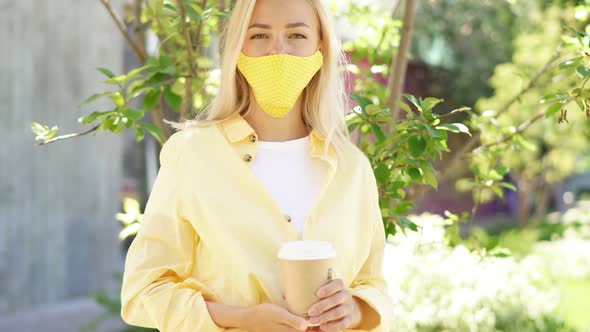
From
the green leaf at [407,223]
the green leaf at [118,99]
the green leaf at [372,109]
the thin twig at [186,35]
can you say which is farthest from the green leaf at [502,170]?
the green leaf at [118,99]

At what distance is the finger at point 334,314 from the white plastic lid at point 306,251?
0.12m

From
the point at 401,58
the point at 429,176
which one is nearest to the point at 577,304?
the point at 401,58

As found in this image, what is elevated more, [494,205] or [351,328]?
[351,328]

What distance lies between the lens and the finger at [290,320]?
4.74 feet

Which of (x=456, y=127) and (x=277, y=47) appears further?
(x=456, y=127)

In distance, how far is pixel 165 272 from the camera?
162cm

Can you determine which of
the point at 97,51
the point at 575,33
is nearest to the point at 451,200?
the point at 97,51

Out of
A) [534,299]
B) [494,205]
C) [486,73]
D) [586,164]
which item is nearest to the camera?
[534,299]

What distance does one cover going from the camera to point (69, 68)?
627 centimetres

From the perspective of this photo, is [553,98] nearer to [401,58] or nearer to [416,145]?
[416,145]

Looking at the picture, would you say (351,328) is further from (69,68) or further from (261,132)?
(69,68)

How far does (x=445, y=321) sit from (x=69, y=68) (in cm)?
392

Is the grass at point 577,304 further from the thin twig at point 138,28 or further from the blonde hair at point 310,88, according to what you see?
the blonde hair at point 310,88

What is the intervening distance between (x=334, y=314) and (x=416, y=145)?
788 millimetres
